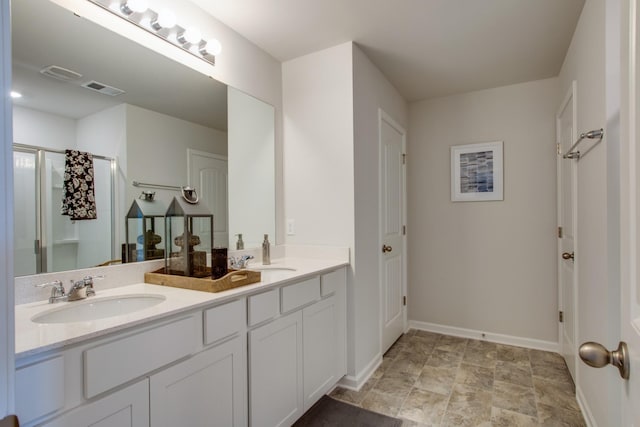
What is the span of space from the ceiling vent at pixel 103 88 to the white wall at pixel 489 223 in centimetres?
273

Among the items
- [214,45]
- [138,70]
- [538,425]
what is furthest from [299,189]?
[538,425]

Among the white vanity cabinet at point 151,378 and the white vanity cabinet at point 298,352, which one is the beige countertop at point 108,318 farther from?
the white vanity cabinet at point 298,352

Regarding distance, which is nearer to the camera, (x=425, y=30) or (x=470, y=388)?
(x=425, y=30)

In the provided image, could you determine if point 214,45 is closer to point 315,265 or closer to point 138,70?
point 138,70

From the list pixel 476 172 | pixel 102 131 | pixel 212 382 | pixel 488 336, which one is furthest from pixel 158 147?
pixel 488 336

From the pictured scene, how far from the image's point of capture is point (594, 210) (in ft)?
5.50

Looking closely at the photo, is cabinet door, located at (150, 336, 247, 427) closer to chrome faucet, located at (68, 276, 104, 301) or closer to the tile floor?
chrome faucet, located at (68, 276, 104, 301)

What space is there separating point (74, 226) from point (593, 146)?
2.48 m

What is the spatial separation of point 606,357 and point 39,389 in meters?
1.27

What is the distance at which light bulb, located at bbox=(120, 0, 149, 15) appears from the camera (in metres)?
1.50

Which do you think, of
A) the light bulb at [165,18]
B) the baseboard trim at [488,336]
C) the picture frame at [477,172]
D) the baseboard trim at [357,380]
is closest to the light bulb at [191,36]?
the light bulb at [165,18]

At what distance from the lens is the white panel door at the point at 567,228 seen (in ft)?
7.11

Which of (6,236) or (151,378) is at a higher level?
(6,236)

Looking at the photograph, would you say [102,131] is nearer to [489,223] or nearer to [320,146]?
[320,146]
